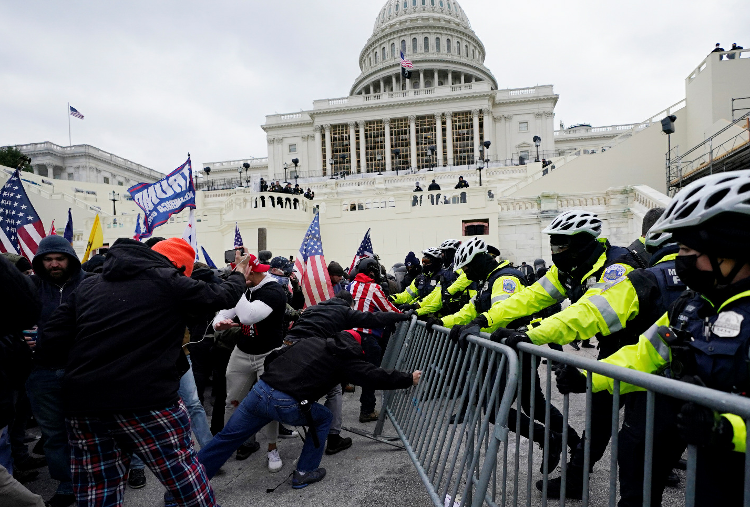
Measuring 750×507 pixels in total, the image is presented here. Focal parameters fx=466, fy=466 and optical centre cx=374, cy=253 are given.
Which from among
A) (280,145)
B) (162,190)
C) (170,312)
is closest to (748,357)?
(170,312)

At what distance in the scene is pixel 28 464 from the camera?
4152mm

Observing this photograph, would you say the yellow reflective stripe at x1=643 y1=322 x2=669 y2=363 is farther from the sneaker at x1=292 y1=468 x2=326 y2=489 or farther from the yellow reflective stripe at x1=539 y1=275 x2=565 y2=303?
the sneaker at x1=292 y1=468 x2=326 y2=489

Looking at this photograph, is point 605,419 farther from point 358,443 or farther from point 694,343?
point 358,443

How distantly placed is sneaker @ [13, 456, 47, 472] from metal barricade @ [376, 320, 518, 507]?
3110 millimetres

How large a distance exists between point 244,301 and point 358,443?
71.5 inches

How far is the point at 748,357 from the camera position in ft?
5.19

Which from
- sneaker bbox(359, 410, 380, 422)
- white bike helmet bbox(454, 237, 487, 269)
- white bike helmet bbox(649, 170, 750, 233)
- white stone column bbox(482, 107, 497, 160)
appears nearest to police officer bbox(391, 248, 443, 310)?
sneaker bbox(359, 410, 380, 422)

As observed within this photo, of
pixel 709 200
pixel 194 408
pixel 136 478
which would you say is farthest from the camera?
pixel 194 408

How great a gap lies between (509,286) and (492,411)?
1.43 meters

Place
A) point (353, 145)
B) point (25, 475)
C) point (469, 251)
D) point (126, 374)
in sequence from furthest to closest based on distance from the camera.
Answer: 1. point (353, 145)
2. point (469, 251)
3. point (25, 475)
4. point (126, 374)

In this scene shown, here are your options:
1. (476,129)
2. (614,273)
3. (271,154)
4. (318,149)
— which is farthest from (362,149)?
(614,273)

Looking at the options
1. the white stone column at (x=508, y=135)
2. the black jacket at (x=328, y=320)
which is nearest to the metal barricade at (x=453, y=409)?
the black jacket at (x=328, y=320)

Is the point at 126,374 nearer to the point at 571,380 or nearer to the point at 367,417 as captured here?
the point at 571,380

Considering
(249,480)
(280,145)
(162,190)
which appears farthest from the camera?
(280,145)
